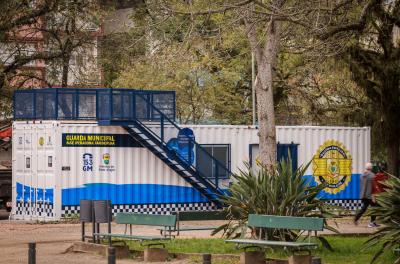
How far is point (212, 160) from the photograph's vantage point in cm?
3525

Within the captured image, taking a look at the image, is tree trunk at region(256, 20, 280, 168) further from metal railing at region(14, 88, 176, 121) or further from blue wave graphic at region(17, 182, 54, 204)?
blue wave graphic at region(17, 182, 54, 204)

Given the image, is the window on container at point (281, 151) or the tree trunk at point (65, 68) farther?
the tree trunk at point (65, 68)

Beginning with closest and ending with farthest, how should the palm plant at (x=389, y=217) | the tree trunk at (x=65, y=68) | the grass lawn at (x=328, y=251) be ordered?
the palm plant at (x=389, y=217), the grass lawn at (x=328, y=251), the tree trunk at (x=65, y=68)

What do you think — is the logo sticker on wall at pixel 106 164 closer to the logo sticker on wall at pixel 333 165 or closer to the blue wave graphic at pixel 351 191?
the logo sticker on wall at pixel 333 165

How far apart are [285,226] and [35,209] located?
51.5 ft

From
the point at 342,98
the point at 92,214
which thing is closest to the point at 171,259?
the point at 92,214

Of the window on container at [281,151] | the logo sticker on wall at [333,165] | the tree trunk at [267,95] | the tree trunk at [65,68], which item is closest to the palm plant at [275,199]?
the tree trunk at [267,95]

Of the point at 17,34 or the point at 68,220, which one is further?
the point at 17,34

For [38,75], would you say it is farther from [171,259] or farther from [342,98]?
[171,259]

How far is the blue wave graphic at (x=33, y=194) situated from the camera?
108 feet

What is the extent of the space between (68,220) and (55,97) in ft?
12.1

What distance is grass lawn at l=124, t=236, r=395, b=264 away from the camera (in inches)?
766

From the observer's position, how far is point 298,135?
3678 cm

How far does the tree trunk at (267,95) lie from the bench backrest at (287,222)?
6.01 meters
